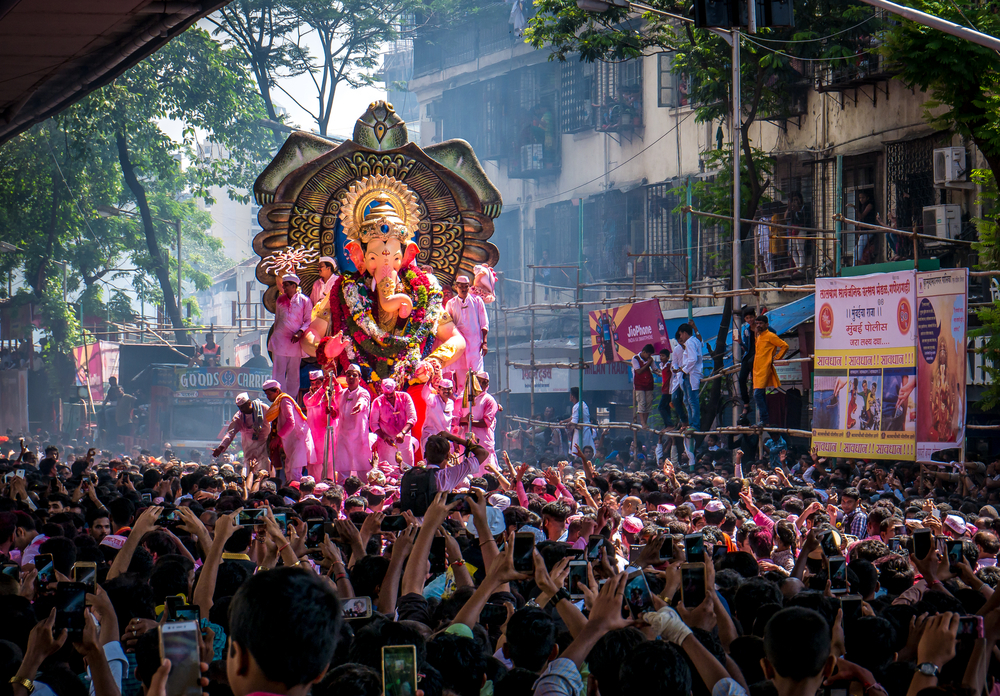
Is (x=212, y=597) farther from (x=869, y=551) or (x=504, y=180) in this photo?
(x=504, y=180)

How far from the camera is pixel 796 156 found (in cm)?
2203

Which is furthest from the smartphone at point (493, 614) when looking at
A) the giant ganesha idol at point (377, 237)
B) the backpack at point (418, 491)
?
the giant ganesha idol at point (377, 237)

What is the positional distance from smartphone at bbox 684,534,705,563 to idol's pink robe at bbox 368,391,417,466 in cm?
1061

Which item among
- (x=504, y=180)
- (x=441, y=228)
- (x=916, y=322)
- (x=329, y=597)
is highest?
(x=504, y=180)

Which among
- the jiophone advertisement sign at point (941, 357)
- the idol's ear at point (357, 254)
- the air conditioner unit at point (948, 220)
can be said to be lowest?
the jiophone advertisement sign at point (941, 357)

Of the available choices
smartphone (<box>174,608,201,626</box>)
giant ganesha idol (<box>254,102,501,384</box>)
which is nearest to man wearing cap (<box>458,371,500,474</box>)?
giant ganesha idol (<box>254,102,501,384</box>)

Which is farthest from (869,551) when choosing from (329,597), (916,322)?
(916,322)

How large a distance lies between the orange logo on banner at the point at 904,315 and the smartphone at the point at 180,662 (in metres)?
11.6

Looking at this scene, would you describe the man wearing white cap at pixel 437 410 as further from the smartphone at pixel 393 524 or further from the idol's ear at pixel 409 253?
the smartphone at pixel 393 524

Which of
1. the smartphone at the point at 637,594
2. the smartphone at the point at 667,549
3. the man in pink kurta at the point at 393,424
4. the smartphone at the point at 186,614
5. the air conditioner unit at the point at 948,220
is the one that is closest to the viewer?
the smartphone at the point at 186,614

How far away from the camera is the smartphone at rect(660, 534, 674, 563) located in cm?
563

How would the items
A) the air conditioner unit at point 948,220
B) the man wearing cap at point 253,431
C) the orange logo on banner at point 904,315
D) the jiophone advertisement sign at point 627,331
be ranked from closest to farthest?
the orange logo on banner at point 904,315, the man wearing cap at point 253,431, the air conditioner unit at point 948,220, the jiophone advertisement sign at point 627,331

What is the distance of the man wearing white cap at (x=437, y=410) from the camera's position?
15.5 m

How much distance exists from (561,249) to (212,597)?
3060 centimetres
